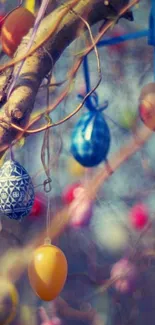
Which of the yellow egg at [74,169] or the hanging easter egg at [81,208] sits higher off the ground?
the hanging easter egg at [81,208]

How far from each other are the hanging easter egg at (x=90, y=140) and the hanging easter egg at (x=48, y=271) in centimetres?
22

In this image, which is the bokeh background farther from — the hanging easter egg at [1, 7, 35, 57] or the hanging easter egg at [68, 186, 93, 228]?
the hanging easter egg at [1, 7, 35, 57]

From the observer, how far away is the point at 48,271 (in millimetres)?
1338

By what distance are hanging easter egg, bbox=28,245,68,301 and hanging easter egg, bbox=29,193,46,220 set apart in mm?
673

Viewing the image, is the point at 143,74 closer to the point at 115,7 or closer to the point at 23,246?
the point at 23,246

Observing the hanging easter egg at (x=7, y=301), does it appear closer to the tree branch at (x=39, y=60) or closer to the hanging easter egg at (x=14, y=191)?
the hanging easter egg at (x=14, y=191)

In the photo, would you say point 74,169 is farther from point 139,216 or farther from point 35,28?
point 35,28

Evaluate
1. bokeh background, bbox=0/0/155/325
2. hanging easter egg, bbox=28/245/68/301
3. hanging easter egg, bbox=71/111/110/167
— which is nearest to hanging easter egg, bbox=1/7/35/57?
hanging easter egg, bbox=71/111/110/167

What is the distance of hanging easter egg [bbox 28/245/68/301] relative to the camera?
4.39 ft

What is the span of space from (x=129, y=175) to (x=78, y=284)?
417mm

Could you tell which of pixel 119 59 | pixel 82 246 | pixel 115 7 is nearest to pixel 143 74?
pixel 119 59

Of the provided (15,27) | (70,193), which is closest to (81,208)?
(70,193)

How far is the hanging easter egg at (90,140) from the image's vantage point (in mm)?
1432

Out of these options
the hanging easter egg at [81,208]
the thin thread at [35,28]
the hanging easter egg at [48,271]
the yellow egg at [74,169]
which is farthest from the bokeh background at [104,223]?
the thin thread at [35,28]
